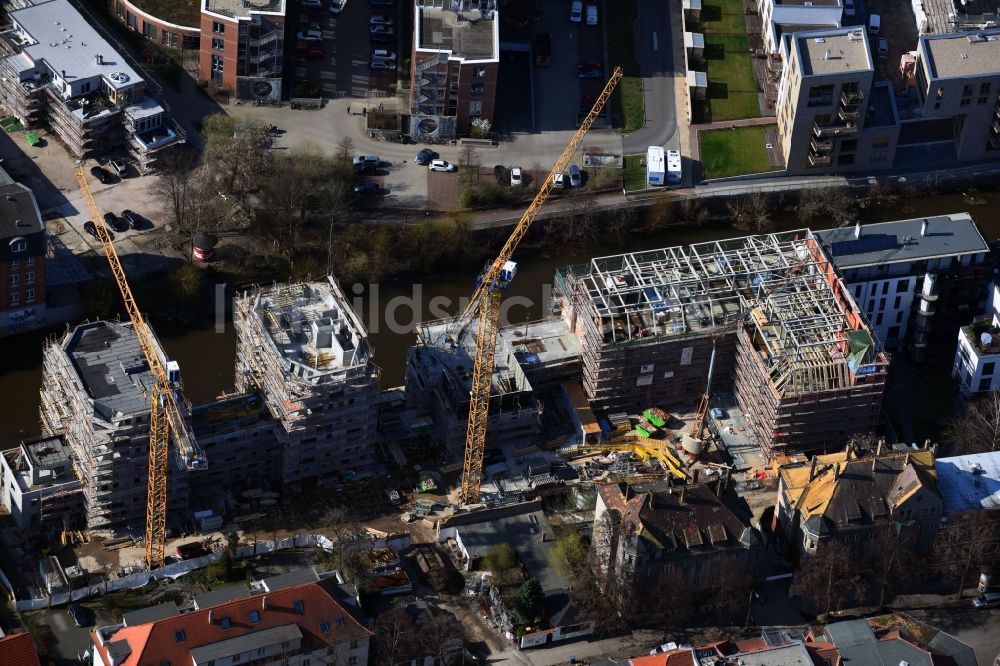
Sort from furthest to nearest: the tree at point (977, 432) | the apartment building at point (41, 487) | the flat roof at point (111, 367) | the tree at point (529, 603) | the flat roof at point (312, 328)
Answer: the tree at point (977, 432), the flat roof at point (312, 328), the apartment building at point (41, 487), the flat roof at point (111, 367), the tree at point (529, 603)

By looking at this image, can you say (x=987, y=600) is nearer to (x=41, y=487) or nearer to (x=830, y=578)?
(x=830, y=578)

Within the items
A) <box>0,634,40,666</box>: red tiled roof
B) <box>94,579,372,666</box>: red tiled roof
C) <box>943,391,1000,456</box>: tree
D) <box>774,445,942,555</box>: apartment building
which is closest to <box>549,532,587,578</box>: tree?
<box>774,445,942,555</box>: apartment building

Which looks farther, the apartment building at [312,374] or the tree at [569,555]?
the apartment building at [312,374]

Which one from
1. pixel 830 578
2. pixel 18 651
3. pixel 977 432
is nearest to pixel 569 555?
pixel 830 578

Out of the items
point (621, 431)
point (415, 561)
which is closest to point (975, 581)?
point (621, 431)

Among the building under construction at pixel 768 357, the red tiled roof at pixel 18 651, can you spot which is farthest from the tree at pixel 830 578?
the red tiled roof at pixel 18 651

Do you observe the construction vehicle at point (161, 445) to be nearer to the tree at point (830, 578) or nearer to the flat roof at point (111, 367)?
the flat roof at point (111, 367)
